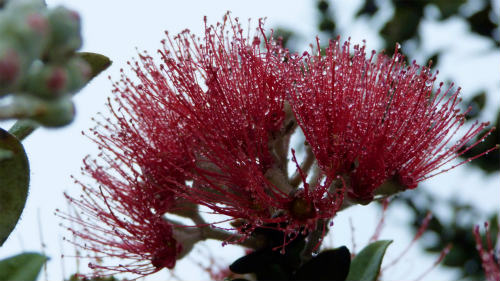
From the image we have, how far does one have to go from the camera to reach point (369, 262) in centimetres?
142

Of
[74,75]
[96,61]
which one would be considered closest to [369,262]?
[96,61]

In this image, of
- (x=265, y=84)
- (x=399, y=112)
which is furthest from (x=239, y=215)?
(x=399, y=112)

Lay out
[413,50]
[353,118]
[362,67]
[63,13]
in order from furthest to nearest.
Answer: [413,50], [362,67], [353,118], [63,13]

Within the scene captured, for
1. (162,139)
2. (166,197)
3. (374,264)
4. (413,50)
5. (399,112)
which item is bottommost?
(374,264)

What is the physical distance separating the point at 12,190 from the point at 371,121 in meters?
Answer: 0.81

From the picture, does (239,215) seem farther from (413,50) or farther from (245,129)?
(413,50)

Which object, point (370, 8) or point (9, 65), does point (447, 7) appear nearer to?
point (370, 8)

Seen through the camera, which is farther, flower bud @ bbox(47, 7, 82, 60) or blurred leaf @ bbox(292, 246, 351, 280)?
blurred leaf @ bbox(292, 246, 351, 280)

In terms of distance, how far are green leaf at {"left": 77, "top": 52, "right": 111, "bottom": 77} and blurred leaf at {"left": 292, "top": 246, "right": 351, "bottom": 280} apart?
0.67m

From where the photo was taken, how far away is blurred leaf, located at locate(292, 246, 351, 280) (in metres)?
1.37

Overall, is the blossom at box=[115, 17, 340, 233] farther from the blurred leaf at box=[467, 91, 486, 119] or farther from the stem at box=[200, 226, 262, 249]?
the blurred leaf at box=[467, 91, 486, 119]

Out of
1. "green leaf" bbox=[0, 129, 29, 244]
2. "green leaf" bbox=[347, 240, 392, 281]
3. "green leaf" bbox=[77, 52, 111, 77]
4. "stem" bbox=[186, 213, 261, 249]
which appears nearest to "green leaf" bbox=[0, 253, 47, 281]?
"green leaf" bbox=[0, 129, 29, 244]

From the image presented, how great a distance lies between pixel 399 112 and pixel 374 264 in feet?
1.23

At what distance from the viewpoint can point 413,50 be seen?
8.30ft
